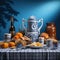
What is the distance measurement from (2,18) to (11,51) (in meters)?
0.77

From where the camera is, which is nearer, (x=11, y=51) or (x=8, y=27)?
(x=11, y=51)

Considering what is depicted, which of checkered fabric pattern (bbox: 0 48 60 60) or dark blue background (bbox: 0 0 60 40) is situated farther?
dark blue background (bbox: 0 0 60 40)

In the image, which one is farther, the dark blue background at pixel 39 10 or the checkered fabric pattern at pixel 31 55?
the dark blue background at pixel 39 10

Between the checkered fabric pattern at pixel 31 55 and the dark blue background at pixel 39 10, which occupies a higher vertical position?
the dark blue background at pixel 39 10

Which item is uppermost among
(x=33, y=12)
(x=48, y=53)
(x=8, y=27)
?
(x=33, y=12)

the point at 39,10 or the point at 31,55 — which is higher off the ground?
the point at 39,10

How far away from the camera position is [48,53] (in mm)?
1567

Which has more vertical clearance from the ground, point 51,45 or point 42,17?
point 42,17

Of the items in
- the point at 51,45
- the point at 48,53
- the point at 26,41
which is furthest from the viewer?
the point at 26,41

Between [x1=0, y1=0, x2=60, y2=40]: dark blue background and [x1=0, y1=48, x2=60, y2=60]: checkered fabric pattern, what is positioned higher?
[x1=0, y1=0, x2=60, y2=40]: dark blue background

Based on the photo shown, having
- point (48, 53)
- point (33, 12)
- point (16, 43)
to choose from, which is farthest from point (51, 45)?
point (33, 12)

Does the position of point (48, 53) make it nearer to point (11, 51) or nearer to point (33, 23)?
point (11, 51)

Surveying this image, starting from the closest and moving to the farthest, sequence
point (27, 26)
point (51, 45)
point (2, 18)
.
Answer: point (51, 45) → point (27, 26) → point (2, 18)

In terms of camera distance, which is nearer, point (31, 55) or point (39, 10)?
point (31, 55)
